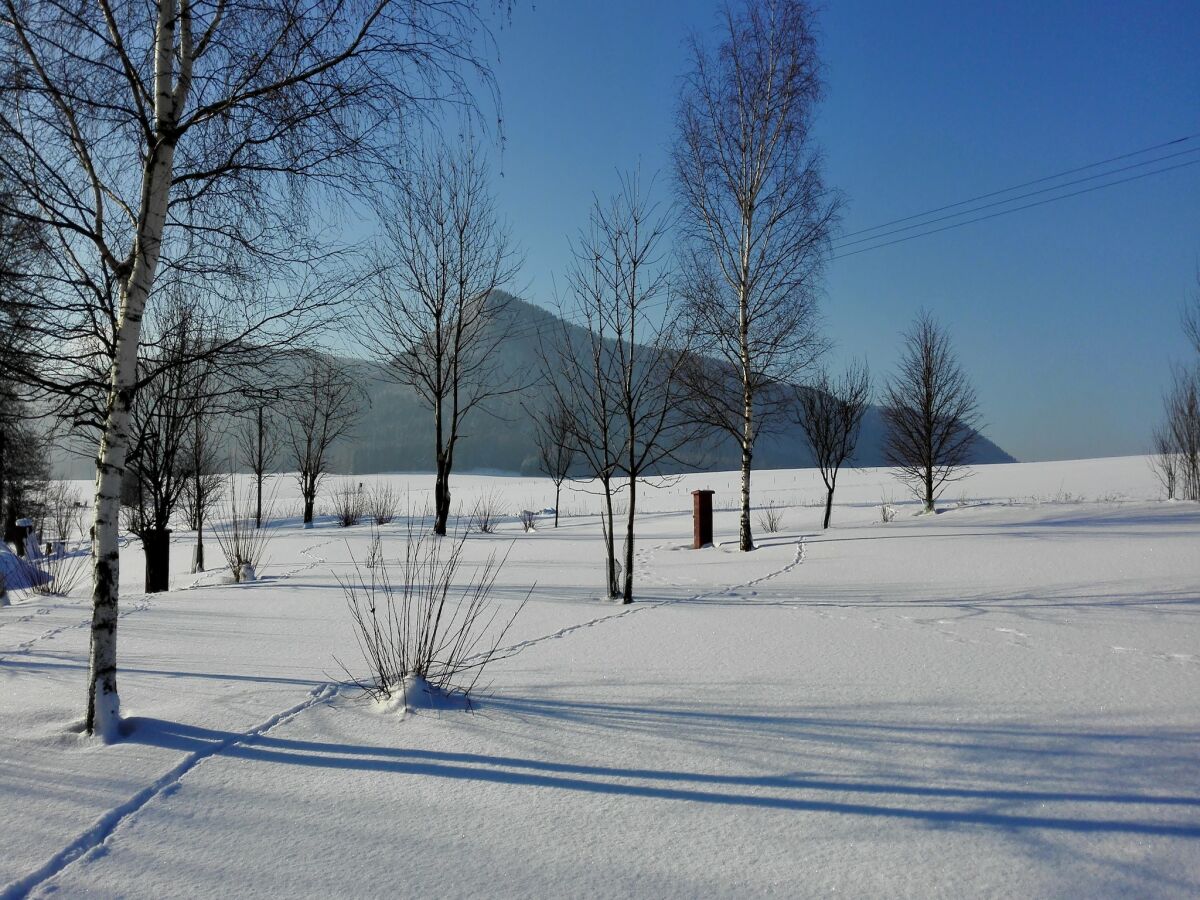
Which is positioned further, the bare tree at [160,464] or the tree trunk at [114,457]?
the bare tree at [160,464]

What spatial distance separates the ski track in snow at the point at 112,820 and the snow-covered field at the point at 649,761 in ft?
0.04

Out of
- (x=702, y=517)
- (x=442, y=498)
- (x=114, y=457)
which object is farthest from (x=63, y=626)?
(x=442, y=498)

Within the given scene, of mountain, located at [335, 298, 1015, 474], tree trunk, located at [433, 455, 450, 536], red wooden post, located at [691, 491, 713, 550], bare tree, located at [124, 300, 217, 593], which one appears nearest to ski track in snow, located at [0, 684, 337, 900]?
bare tree, located at [124, 300, 217, 593]

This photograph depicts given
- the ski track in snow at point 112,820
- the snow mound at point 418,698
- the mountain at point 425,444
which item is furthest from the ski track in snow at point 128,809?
the mountain at point 425,444

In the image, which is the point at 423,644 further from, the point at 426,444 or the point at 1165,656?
the point at 426,444

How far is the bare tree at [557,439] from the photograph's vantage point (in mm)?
8886

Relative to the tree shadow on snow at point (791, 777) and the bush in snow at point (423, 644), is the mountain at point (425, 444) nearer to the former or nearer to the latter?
the bush in snow at point (423, 644)

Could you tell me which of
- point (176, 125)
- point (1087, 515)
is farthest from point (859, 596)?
point (1087, 515)

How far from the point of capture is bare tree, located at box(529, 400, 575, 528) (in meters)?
8.89

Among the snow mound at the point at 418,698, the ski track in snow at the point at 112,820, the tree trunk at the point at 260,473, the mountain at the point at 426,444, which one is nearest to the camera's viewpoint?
the ski track in snow at the point at 112,820

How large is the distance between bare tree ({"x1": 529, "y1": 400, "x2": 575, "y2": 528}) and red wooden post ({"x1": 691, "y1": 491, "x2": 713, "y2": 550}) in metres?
2.48

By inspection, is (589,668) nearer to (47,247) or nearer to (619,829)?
(619,829)

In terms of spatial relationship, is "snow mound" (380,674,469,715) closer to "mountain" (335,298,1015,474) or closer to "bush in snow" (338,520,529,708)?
"bush in snow" (338,520,529,708)

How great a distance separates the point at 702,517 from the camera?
519 inches
